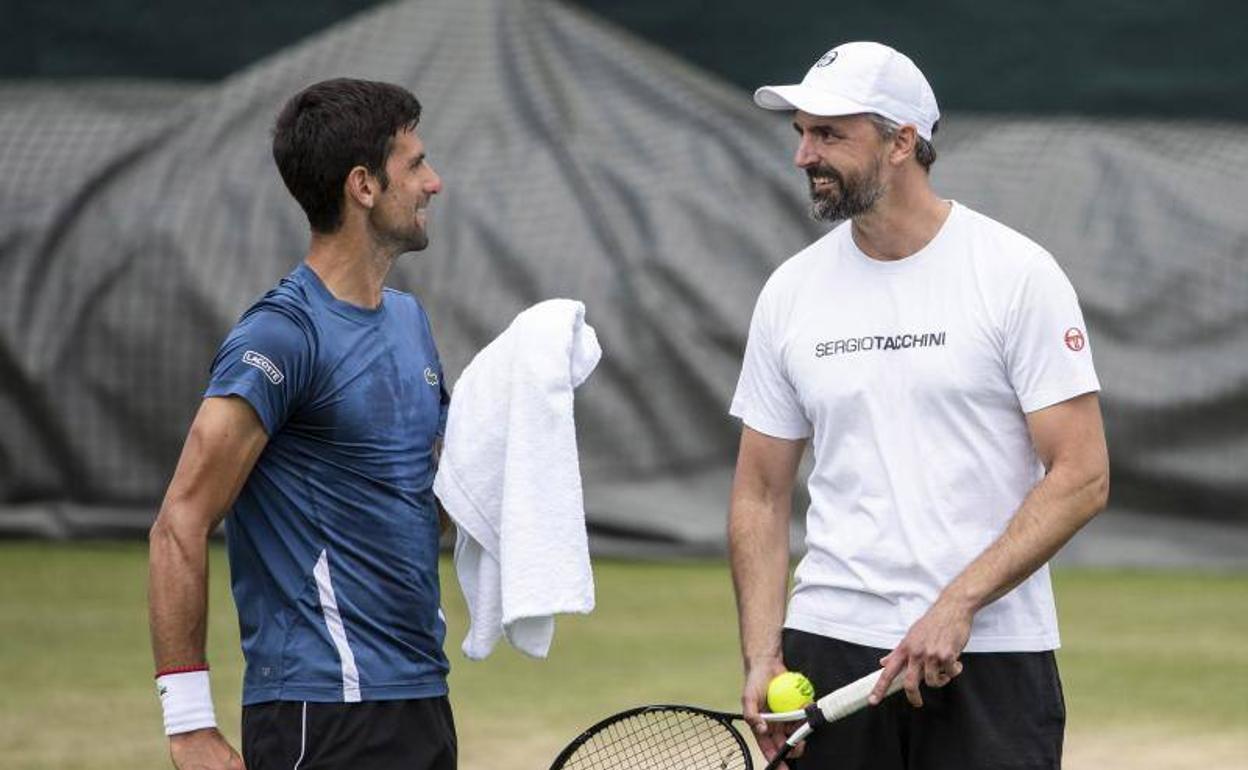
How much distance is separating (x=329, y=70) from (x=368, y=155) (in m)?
7.42

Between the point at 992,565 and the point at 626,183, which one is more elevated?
the point at 992,565

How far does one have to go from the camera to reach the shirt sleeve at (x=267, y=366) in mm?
3309

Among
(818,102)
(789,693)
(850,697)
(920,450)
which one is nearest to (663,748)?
(789,693)

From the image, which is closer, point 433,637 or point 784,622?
point 433,637

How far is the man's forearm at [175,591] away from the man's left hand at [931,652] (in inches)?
40.6

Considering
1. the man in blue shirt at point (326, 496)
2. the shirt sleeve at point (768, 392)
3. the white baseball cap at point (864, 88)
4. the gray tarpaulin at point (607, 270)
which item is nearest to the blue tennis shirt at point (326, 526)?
the man in blue shirt at point (326, 496)

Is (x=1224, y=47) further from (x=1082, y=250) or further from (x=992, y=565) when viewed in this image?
(x=992, y=565)

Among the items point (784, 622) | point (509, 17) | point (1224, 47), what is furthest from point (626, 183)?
point (784, 622)

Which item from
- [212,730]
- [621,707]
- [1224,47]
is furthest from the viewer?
[1224,47]

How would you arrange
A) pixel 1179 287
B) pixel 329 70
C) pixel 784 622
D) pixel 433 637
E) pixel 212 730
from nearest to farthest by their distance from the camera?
pixel 212 730 < pixel 433 637 < pixel 784 622 < pixel 1179 287 < pixel 329 70

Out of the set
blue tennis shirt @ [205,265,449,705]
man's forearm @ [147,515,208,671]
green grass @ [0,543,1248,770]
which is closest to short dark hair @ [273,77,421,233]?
blue tennis shirt @ [205,265,449,705]

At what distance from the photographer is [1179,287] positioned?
9.95 metres

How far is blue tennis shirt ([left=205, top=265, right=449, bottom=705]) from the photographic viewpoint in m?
3.43

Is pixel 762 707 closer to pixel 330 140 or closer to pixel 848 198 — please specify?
pixel 848 198
